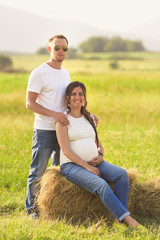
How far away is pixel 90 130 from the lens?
15.7 ft

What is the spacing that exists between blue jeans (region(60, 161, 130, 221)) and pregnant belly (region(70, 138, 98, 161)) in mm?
155

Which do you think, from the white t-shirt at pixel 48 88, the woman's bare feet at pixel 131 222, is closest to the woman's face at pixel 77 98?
the white t-shirt at pixel 48 88

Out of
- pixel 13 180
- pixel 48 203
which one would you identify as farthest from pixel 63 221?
pixel 13 180

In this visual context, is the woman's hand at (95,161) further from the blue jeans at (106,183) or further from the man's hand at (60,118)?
the man's hand at (60,118)

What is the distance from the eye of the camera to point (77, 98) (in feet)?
15.5

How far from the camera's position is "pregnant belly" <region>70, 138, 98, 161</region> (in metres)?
4.68

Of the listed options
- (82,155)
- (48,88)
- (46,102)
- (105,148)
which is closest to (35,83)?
(48,88)

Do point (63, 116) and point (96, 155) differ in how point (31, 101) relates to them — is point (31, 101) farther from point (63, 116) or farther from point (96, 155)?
point (96, 155)

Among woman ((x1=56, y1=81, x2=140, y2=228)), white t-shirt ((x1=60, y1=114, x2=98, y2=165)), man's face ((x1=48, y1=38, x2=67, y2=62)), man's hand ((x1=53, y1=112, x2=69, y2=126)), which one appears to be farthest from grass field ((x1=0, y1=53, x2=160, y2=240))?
man's face ((x1=48, y1=38, x2=67, y2=62))

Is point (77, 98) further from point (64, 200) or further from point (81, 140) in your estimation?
point (64, 200)

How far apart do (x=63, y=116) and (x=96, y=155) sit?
0.66 meters

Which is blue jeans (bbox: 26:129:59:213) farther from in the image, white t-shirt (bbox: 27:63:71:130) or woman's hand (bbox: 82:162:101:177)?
woman's hand (bbox: 82:162:101:177)

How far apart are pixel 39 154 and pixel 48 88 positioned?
86cm

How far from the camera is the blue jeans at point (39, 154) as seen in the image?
4824 mm
